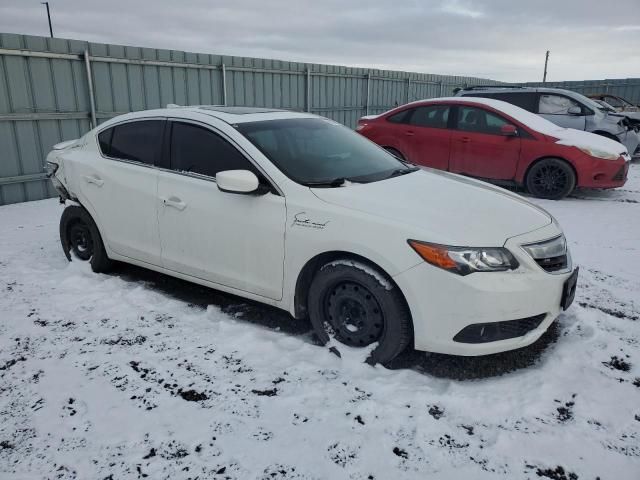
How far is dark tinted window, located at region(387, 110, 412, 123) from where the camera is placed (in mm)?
8562

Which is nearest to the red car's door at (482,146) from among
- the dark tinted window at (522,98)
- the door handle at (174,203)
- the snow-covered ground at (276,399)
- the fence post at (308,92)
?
the dark tinted window at (522,98)

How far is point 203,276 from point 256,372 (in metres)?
1.01

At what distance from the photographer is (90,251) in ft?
15.1

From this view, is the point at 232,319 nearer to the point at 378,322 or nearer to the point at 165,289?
the point at 165,289

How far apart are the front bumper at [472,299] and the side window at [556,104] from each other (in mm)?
8737

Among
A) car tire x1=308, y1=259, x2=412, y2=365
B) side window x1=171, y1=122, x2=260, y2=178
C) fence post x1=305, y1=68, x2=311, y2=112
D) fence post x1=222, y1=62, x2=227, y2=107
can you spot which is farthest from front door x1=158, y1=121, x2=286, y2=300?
fence post x1=305, y1=68, x2=311, y2=112

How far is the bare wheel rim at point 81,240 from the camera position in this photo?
181 inches

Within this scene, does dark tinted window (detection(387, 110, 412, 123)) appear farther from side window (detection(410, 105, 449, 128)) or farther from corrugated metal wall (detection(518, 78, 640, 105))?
corrugated metal wall (detection(518, 78, 640, 105))

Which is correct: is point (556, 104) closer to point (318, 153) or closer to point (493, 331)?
point (318, 153)

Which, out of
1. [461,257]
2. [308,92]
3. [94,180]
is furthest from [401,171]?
[308,92]

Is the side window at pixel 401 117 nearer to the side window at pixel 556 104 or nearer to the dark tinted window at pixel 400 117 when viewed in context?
the dark tinted window at pixel 400 117

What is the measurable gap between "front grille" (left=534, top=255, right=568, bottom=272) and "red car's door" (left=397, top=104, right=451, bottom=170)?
17.6 feet

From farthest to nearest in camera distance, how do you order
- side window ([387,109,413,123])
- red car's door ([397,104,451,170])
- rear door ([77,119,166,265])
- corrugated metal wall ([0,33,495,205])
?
side window ([387,109,413,123])
red car's door ([397,104,451,170])
corrugated metal wall ([0,33,495,205])
rear door ([77,119,166,265])

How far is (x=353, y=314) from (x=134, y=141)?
2.45m
